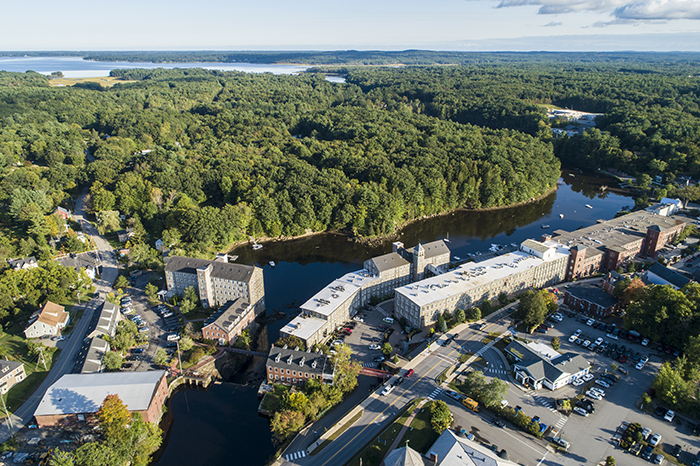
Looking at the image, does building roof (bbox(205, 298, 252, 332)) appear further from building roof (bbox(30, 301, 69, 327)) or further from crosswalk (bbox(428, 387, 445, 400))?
crosswalk (bbox(428, 387, 445, 400))

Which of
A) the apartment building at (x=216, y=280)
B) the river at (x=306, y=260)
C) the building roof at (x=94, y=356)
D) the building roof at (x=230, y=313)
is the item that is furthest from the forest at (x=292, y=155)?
the building roof at (x=94, y=356)

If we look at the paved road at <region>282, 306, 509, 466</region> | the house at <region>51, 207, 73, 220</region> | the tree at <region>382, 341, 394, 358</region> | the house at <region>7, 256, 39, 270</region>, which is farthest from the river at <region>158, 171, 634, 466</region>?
the house at <region>51, 207, 73, 220</region>

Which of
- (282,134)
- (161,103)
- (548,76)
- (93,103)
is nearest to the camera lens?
(282,134)

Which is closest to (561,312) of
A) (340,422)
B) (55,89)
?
(340,422)

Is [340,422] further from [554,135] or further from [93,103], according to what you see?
[93,103]

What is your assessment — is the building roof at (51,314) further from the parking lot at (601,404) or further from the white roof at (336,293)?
the parking lot at (601,404)

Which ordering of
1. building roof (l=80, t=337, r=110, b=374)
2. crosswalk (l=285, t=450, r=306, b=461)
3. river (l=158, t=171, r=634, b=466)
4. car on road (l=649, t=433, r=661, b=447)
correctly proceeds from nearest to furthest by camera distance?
1. crosswalk (l=285, t=450, r=306, b=461)
2. car on road (l=649, t=433, r=661, b=447)
3. river (l=158, t=171, r=634, b=466)
4. building roof (l=80, t=337, r=110, b=374)
